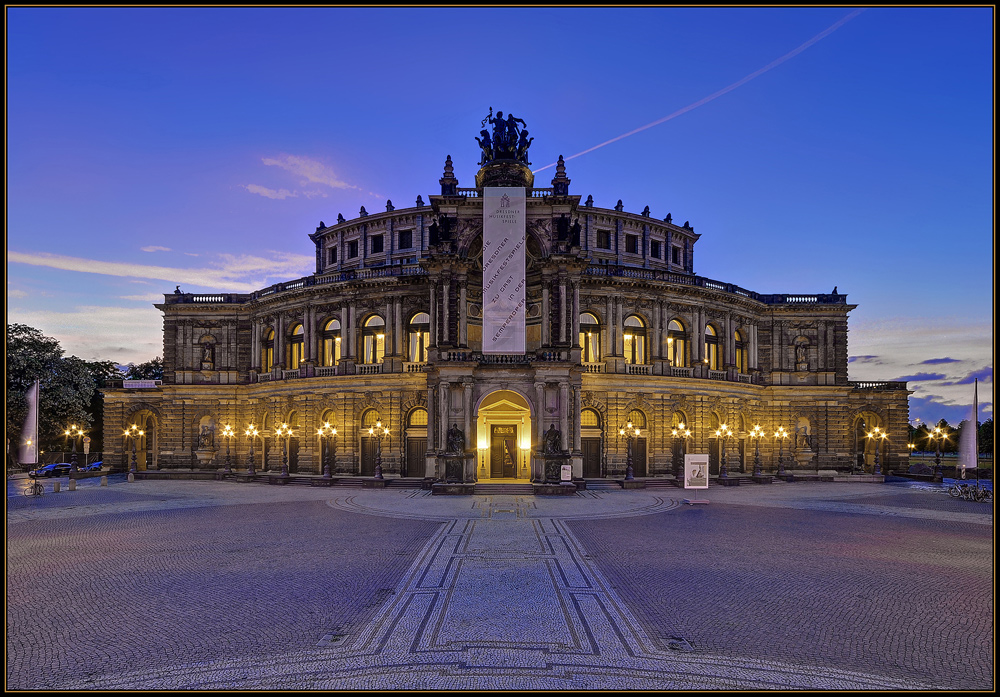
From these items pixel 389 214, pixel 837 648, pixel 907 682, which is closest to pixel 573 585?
pixel 837 648

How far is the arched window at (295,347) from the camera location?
161 ft

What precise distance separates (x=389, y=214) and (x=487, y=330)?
22313 mm

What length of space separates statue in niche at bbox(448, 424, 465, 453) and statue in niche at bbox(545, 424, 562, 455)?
570 centimetres

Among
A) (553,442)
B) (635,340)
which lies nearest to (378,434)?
(553,442)

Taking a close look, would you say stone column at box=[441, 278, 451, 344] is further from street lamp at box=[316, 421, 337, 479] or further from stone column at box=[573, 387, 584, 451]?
street lamp at box=[316, 421, 337, 479]

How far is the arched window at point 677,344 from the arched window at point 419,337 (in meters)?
20.5

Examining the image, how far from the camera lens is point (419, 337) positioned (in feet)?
147

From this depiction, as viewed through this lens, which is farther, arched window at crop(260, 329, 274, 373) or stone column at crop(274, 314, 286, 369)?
arched window at crop(260, 329, 274, 373)

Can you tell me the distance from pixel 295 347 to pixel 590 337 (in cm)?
2672

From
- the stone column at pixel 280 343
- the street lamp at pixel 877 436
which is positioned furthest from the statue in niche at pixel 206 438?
the street lamp at pixel 877 436

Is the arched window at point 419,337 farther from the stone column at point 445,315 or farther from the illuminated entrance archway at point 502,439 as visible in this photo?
the illuminated entrance archway at point 502,439

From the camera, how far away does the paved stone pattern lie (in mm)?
10375

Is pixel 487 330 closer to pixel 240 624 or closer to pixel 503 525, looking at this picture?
pixel 503 525

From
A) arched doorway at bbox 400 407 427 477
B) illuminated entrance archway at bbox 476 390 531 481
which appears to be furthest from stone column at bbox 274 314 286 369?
illuminated entrance archway at bbox 476 390 531 481
